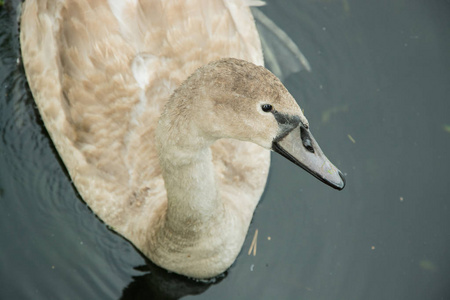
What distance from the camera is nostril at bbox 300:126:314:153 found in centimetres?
328

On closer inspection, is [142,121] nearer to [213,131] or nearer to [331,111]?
[213,131]

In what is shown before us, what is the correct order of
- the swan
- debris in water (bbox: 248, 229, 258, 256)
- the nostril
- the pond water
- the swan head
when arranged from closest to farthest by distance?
the swan head, the nostril, the swan, the pond water, debris in water (bbox: 248, 229, 258, 256)

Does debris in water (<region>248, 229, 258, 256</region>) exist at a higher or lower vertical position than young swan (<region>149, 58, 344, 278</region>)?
lower

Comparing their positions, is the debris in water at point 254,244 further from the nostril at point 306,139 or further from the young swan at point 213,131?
the nostril at point 306,139

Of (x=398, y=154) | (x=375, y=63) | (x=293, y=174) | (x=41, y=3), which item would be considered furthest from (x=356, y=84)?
(x=41, y=3)

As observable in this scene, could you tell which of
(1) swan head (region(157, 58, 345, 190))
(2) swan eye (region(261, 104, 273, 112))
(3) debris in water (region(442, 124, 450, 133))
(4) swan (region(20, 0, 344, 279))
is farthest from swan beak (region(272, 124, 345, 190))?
(3) debris in water (region(442, 124, 450, 133))

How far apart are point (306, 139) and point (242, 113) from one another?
468 millimetres

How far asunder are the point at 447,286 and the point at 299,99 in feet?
7.79

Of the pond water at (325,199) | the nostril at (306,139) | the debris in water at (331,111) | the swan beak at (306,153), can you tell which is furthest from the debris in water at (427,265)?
the nostril at (306,139)

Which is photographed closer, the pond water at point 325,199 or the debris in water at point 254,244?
the pond water at point 325,199

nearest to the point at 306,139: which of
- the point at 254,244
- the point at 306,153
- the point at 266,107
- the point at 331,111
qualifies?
the point at 306,153

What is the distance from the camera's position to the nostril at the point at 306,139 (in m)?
3.28

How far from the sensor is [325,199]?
5191 mm

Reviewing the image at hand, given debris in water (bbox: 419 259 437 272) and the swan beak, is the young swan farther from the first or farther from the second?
debris in water (bbox: 419 259 437 272)
